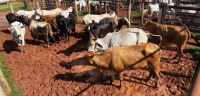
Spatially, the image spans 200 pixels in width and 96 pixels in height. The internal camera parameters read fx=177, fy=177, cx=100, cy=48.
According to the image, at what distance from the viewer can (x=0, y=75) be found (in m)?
6.06

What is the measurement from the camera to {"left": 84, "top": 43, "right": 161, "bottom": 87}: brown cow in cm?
574

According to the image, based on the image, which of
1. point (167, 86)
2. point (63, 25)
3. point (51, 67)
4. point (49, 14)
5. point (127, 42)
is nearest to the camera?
point (167, 86)

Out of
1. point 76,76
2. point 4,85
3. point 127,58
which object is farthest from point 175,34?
point 4,85

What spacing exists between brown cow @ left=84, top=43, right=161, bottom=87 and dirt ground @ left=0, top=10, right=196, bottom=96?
0.87 m

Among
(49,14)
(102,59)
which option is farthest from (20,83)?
(49,14)

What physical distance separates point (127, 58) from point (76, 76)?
255 centimetres

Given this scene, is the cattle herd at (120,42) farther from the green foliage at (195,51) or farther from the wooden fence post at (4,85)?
the wooden fence post at (4,85)

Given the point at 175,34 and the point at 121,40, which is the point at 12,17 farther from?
the point at 175,34

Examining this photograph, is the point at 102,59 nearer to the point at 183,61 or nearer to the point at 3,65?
the point at 183,61

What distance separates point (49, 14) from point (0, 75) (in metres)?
10.6

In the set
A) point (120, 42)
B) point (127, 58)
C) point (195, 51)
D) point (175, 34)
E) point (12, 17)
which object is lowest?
point (195, 51)

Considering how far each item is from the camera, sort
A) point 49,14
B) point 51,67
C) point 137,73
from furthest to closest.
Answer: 1. point 49,14
2. point 51,67
3. point 137,73

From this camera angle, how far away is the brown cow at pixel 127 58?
226 inches

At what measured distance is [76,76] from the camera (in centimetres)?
735
